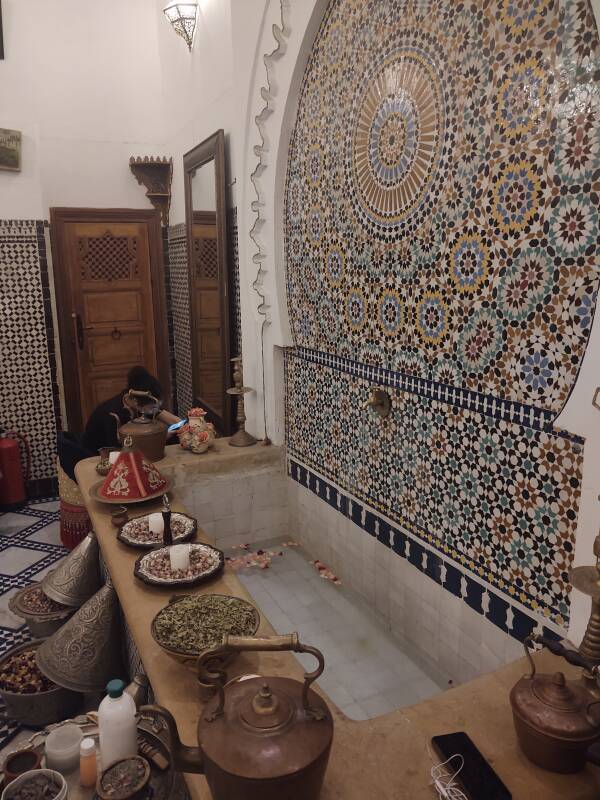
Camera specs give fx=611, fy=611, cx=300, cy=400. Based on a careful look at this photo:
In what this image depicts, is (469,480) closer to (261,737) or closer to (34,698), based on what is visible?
(261,737)

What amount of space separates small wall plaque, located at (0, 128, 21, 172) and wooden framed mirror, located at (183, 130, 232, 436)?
137cm

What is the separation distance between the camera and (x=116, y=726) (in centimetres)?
190

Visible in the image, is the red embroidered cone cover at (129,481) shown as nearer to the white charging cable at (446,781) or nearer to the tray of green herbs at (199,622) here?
the tray of green herbs at (199,622)

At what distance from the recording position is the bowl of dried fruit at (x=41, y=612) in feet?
10.6

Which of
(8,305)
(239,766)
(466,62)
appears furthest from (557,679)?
(8,305)

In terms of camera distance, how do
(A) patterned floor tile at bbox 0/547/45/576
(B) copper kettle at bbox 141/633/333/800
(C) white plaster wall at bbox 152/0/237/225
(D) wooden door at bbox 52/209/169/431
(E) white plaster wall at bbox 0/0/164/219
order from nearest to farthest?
(B) copper kettle at bbox 141/633/333/800, (C) white plaster wall at bbox 152/0/237/225, (A) patterned floor tile at bbox 0/547/45/576, (E) white plaster wall at bbox 0/0/164/219, (D) wooden door at bbox 52/209/169/431

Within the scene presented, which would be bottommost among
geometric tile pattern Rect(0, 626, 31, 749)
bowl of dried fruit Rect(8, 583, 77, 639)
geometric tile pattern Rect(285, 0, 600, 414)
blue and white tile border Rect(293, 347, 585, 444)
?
geometric tile pattern Rect(0, 626, 31, 749)

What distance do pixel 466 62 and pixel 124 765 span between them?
249cm

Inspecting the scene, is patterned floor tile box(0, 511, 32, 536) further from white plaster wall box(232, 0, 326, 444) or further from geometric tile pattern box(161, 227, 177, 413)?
white plaster wall box(232, 0, 326, 444)

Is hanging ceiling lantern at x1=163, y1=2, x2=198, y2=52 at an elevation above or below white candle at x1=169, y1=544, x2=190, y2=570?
above

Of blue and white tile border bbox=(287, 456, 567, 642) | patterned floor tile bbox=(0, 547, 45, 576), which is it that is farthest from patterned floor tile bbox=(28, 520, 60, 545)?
blue and white tile border bbox=(287, 456, 567, 642)

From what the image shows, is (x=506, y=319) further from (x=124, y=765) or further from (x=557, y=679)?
(x=124, y=765)

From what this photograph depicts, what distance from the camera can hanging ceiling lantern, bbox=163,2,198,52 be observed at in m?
4.45

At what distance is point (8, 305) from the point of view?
206 inches
